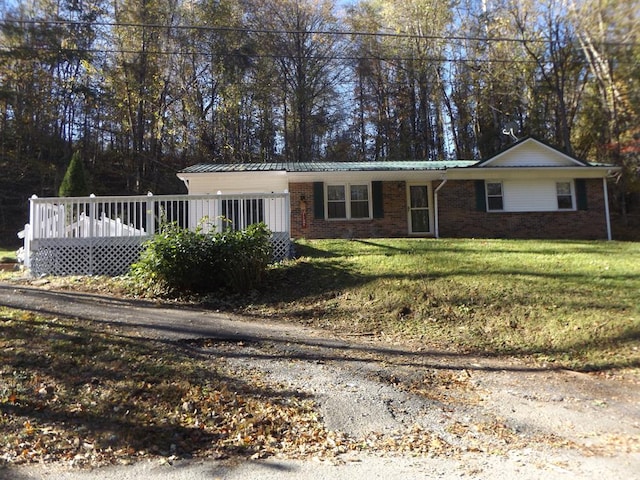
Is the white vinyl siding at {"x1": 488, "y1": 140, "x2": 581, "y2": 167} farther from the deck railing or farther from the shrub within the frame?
the shrub

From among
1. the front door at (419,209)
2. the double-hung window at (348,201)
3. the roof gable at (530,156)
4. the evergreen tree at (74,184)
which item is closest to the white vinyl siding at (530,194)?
the roof gable at (530,156)

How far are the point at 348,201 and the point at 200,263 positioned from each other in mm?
8016

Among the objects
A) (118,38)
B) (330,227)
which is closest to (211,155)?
(118,38)

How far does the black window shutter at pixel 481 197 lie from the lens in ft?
51.2

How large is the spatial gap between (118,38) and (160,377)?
2660cm

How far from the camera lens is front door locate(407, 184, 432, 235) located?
1605 cm

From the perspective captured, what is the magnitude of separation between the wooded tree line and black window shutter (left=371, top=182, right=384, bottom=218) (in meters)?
9.91

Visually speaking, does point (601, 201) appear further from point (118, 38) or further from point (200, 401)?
point (118, 38)

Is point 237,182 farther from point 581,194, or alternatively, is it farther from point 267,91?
point 267,91

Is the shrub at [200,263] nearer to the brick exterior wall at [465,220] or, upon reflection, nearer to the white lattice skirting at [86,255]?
the white lattice skirting at [86,255]

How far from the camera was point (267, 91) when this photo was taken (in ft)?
95.5

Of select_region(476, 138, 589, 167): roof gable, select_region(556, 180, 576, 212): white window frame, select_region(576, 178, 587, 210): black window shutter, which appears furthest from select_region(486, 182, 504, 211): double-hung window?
select_region(576, 178, 587, 210): black window shutter

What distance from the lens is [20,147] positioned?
25.8m

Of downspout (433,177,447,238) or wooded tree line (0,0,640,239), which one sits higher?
wooded tree line (0,0,640,239)
